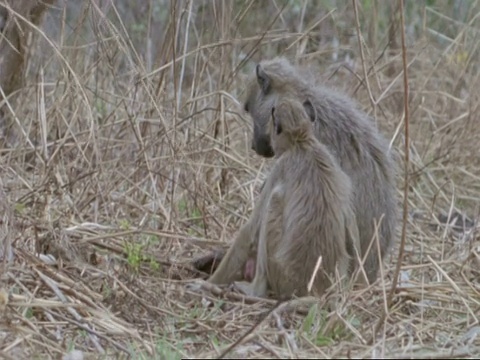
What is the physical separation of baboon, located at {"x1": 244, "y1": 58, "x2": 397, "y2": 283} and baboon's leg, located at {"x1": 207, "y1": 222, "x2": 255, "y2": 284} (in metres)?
0.04

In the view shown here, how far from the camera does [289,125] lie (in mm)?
6016

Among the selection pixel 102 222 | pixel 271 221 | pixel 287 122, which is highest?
pixel 287 122

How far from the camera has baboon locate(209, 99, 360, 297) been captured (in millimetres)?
5965

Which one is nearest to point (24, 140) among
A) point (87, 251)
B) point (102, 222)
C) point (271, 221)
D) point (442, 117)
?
point (102, 222)

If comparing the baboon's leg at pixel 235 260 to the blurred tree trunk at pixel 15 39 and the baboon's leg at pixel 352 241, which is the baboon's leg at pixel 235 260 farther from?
the blurred tree trunk at pixel 15 39

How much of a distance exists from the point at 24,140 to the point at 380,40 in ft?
14.9

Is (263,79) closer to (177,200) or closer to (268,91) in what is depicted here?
(268,91)

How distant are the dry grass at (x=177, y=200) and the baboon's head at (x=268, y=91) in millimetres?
446

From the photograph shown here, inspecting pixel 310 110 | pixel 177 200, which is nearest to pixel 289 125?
pixel 310 110

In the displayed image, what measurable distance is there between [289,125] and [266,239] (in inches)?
23.0

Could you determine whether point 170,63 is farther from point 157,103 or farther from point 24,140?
point 24,140

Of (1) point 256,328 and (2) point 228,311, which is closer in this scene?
(1) point 256,328

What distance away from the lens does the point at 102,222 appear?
7.45m

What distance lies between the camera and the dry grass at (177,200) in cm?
527
